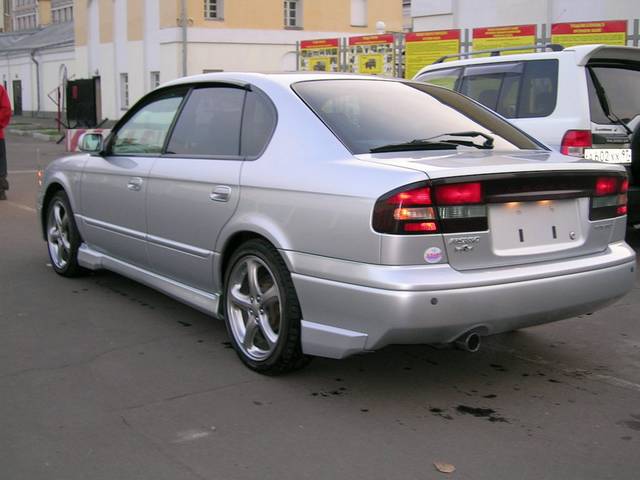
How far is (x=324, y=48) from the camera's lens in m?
19.4

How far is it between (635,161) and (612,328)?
247 centimetres

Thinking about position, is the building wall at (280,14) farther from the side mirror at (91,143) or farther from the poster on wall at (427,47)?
the side mirror at (91,143)

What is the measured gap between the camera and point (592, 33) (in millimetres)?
13102

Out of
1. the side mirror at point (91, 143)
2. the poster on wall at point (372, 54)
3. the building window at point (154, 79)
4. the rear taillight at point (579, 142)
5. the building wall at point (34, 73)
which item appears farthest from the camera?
the building wall at point (34, 73)

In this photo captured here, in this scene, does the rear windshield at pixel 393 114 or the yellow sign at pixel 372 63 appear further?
the yellow sign at pixel 372 63

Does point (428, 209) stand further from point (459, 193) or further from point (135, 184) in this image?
point (135, 184)

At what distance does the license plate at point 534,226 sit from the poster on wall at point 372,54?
533 inches

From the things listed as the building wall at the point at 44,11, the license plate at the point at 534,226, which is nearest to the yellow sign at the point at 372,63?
the license plate at the point at 534,226

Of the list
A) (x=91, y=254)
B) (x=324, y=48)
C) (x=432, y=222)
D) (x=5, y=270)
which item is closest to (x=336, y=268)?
(x=432, y=222)

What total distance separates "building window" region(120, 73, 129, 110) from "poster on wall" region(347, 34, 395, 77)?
18654 millimetres

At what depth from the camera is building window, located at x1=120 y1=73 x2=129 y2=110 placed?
34.7 m

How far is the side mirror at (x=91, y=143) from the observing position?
613 centimetres

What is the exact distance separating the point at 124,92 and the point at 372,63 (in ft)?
64.5

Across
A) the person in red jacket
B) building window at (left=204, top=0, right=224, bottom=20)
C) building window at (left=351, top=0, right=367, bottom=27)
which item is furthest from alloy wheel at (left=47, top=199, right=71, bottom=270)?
building window at (left=351, top=0, right=367, bottom=27)
